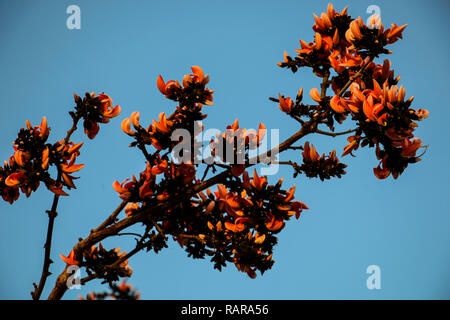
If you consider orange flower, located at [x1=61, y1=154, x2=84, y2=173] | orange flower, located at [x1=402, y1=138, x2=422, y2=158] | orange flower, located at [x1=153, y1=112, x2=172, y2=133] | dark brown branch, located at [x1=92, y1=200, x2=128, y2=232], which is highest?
orange flower, located at [x1=153, y1=112, x2=172, y2=133]

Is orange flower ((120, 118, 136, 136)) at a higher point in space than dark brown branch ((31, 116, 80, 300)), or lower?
higher

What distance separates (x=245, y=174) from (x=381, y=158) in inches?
39.8

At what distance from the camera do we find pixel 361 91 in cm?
319

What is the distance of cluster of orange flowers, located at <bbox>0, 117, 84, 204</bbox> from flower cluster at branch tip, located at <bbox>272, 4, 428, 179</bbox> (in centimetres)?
169

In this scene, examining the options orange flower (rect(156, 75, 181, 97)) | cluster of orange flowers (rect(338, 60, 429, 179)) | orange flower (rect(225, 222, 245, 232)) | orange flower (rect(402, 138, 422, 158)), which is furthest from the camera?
orange flower (rect(156, 75, 181, 97))

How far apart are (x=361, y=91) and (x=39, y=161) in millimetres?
2408

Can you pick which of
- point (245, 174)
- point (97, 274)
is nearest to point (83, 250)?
point (97, 274)

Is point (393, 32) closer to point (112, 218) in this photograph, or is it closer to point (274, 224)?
point (274, 224)

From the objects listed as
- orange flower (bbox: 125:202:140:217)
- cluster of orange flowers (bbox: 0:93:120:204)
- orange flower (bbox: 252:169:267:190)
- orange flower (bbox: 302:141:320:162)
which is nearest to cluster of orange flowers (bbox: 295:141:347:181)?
orange flower (bbox: 302:141:320:162)

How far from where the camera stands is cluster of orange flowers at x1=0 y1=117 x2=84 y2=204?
3020 mm

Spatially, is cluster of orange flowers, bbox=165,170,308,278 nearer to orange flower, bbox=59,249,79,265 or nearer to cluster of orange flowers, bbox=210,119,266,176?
cluster of orange flowers, bbox=210,119,266,176

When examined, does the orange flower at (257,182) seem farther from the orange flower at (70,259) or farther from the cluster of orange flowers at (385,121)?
the orange flower at (70,259)

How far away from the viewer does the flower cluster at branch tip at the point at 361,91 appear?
9.43 ft

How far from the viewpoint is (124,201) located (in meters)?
3.18
